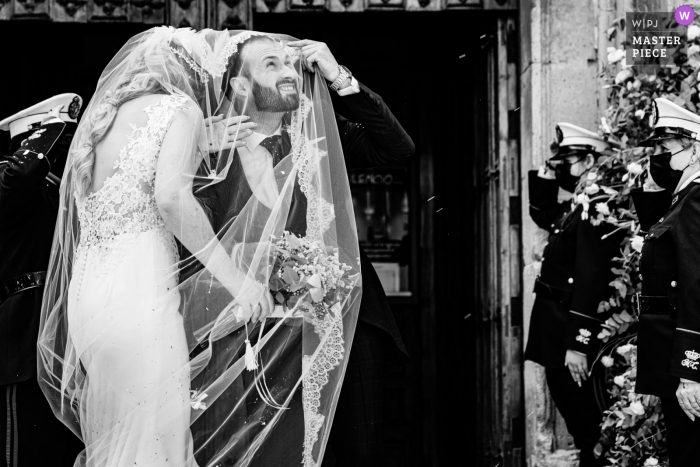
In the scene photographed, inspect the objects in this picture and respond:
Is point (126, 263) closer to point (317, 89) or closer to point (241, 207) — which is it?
point (241, 207)

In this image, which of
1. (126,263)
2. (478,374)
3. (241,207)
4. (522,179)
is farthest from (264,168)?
(478,374)

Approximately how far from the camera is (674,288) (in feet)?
12.7

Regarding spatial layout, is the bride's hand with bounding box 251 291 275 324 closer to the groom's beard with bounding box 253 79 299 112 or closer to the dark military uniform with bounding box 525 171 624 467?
the groom's beard with bounding box 253 79 299 112

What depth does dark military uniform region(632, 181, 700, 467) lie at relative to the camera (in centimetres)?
368

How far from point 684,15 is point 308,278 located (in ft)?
9.12

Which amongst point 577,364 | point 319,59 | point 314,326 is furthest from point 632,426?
point 319,59

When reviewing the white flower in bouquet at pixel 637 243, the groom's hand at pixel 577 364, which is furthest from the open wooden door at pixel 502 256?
the white flower in bouquet at pixel 637 243

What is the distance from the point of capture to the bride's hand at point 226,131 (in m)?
3.68

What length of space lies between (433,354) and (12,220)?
3986 mm

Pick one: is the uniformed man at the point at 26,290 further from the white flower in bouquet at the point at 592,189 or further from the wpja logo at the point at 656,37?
the wpja logo at the point at 656,37

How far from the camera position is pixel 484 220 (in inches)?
246

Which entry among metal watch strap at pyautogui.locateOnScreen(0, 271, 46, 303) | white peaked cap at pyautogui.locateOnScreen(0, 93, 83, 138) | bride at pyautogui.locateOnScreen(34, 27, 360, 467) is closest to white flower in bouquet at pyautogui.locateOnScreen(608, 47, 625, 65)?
bride at pyautogui.locateOnScreen(34, 27, 360, 467)

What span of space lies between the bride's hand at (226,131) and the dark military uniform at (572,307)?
2.07m

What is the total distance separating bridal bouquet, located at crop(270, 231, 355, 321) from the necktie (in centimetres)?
33
